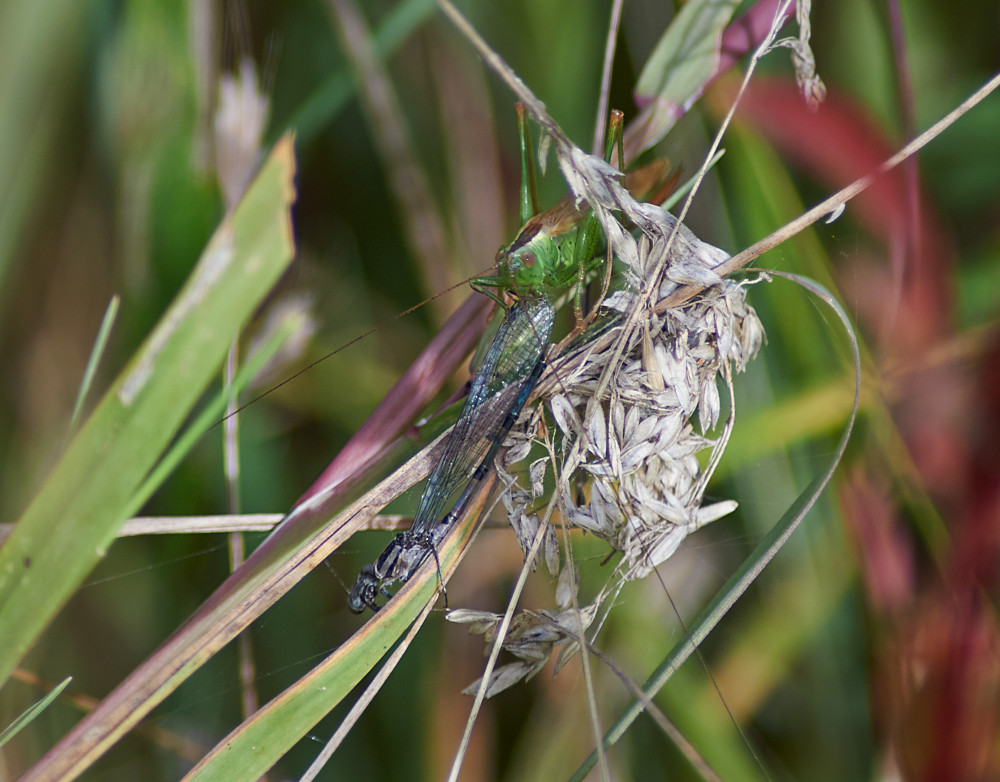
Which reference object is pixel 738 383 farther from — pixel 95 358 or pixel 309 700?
pixel 95 358

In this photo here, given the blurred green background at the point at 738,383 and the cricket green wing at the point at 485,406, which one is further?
the blurred green background at the point at 738,383

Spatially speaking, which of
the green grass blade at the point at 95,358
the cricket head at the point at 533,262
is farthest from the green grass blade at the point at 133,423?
the cricket head at the point at 533,262

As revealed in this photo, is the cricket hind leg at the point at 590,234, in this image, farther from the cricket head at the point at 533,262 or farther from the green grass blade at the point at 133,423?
the green grass blade at the point at 133,423

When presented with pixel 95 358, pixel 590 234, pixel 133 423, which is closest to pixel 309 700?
pixel 133 423

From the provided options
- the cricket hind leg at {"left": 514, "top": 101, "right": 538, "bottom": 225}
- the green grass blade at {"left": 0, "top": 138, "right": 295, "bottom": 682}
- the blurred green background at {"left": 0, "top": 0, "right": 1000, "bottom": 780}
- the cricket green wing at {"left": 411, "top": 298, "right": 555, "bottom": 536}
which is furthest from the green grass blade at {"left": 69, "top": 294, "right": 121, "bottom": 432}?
the cricket hind leg at {"left": 514, "top": 101, "right": 538, "bottom": 225}

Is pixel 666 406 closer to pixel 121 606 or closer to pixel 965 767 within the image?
pixel 965 767

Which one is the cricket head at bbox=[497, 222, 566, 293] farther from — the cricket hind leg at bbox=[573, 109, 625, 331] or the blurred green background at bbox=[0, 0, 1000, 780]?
the blurred green background at bbox=[0, 0, 1000, 780]
